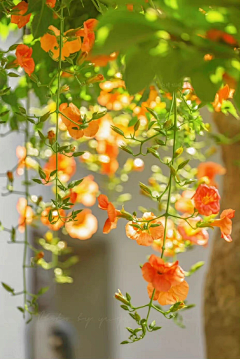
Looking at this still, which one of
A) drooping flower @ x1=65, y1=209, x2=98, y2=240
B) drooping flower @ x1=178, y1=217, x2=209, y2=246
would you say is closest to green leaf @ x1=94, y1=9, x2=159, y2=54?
drooping flower @ x1=178, y1=217, x2=209, y2=246

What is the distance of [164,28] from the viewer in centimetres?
17

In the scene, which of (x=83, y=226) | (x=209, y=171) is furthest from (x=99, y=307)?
(x=209, y=171)

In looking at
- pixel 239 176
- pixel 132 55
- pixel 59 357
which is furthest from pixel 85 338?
pixel 132 55

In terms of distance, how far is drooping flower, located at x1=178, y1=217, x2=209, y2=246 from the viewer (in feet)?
1.91

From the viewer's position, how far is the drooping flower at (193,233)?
583 mm

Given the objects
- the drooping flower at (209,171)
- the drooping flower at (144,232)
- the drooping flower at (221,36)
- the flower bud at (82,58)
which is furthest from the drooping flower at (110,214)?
the drooping flower at (209,171)

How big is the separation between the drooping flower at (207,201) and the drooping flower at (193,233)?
0.47 ft

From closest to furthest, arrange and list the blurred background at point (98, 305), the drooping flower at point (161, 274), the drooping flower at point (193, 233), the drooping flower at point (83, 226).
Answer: the drooping flower at point (161, 274), the drooping flower at point (193, 233), the drooping flower at point (83, 226), the blurred background at point (98, 305)

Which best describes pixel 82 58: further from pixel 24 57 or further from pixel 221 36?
pixel 221 36

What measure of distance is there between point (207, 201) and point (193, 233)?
203mm

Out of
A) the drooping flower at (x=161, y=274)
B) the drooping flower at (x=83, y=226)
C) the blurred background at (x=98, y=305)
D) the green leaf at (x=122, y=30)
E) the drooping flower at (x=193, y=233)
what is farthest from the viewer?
the blurred background at (x=98, y=305)

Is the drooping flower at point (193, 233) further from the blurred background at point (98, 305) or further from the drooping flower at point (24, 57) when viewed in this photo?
the blurred background at point (98, 305)

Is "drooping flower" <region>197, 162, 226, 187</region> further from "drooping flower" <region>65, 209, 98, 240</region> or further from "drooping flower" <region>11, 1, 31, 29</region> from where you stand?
"drooping flower" <region>11, 1, 31, 29</region>

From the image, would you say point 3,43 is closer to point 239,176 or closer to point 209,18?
point 239,176
